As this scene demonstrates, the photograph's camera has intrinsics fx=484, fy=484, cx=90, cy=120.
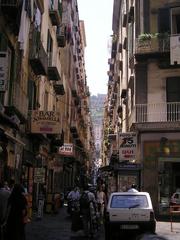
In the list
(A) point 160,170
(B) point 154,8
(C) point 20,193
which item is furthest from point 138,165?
(C) point 20,193

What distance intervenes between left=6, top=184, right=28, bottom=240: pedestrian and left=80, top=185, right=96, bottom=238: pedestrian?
16.0 ft

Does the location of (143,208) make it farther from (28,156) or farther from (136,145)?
(136,145)

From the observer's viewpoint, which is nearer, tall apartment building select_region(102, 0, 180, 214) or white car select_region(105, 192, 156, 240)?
white car select_region(105, 192, 156, 240)

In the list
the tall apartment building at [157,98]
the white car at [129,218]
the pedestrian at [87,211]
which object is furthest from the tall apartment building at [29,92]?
the tall apartment building at [157,98]

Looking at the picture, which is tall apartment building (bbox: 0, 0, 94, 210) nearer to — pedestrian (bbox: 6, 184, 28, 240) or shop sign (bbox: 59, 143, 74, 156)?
shop sign (bbox: 59, 143, 74, 156)

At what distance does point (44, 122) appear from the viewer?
22906 mm

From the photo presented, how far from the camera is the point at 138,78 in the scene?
28.3m

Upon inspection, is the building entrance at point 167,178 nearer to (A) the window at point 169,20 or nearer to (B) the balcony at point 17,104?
(A) the window at point 169,20

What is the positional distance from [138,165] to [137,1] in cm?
1027

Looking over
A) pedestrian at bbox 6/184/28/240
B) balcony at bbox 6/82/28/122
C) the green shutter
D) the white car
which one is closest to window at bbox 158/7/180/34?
balcony at bbox 6/82/28/122

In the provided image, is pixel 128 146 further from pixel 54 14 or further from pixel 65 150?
pixel 54 14

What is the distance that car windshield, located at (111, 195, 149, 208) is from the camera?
15.2 m

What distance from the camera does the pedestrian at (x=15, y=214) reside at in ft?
36.0

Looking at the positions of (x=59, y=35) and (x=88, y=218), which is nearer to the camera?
(x=88, y=218)
